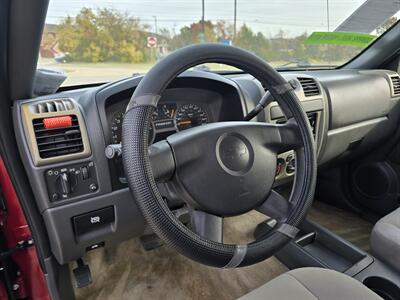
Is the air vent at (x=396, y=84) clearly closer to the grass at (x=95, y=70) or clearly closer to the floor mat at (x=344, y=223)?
the floor mat at (x=344, y=223)

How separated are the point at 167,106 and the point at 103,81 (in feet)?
0.94

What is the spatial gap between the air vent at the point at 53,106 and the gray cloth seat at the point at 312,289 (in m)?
0.74

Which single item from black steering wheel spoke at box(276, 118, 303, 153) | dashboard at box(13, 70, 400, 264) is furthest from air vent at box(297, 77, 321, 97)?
black steering wheel spoke at box(276, 118, 303, 153)

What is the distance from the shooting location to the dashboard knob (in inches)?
36.7

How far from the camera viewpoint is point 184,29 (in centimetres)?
128

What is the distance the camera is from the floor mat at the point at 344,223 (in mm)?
1901

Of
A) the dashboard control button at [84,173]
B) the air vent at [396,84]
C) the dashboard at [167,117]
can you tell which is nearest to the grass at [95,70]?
the dashboard at [167,117]

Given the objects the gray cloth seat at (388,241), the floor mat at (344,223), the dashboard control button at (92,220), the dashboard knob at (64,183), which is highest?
the dashboard knob at (64,183)

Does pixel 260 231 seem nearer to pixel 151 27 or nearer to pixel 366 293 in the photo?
pixel 366 293

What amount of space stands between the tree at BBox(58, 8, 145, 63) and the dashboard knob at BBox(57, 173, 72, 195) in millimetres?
417

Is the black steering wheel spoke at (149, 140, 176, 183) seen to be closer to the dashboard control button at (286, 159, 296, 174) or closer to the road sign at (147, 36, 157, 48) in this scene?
the road sign at (147, 36, 157, 48)

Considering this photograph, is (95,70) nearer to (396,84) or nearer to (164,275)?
(164,275)

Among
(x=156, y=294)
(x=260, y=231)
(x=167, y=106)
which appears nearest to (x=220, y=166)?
(x=167, y=106)

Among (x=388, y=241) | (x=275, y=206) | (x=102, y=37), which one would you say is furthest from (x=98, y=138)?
(x=388, y=241)
